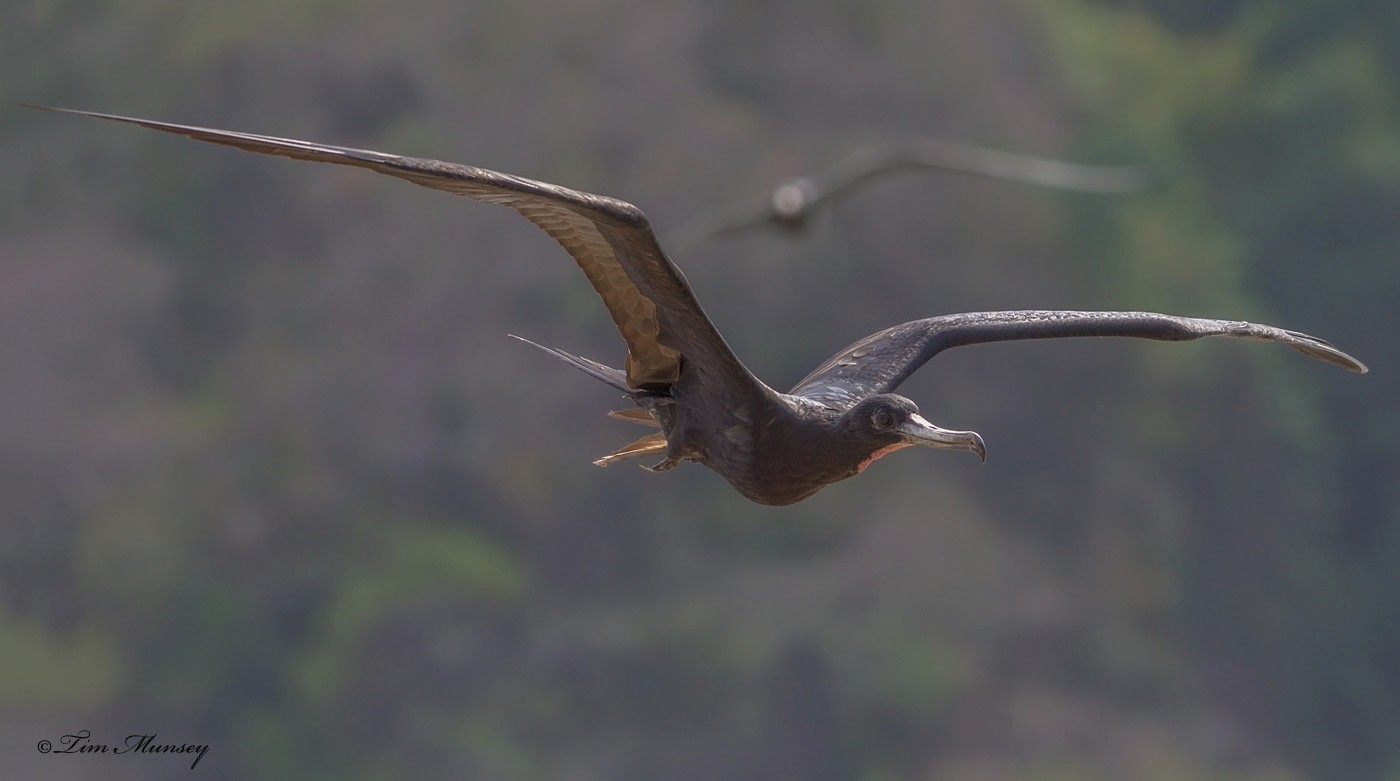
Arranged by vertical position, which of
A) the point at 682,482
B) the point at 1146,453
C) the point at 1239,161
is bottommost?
the point at 682,482

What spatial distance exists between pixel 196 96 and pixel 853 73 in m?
10.8

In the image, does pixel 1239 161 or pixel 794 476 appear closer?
pixel 794 476

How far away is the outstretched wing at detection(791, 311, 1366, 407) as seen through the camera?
7582 mm

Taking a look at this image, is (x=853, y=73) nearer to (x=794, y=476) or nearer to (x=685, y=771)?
(x=685, y=771)

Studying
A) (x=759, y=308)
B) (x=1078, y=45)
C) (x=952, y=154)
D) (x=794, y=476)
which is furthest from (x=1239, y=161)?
(x=794, y=476)

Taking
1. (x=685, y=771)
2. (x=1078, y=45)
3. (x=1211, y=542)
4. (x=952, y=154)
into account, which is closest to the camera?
(x=952, y=154)

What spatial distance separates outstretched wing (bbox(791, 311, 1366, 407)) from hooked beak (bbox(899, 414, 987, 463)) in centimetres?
38

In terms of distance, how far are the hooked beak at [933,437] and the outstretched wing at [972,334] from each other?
0.38 meters

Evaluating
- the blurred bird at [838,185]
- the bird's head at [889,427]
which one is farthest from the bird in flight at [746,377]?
the blurred bird at [838,185]

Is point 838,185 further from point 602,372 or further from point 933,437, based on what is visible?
point 933,437

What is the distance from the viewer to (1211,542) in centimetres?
3369

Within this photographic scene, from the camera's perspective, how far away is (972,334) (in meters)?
7.75

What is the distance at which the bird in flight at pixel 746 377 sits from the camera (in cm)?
662

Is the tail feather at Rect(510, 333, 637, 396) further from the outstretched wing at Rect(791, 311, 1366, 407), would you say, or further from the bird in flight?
the outstretched wing at Rect(791, 311, 1366, 407)
